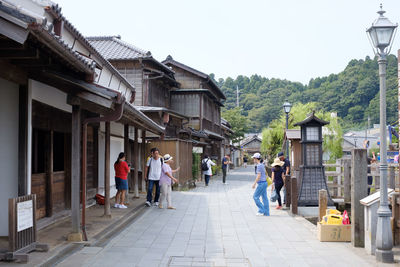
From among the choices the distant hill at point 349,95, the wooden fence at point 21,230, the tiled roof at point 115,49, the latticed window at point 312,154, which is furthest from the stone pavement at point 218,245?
the distant hill at point 349,95

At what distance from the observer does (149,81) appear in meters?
24.7

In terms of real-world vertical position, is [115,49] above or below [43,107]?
above

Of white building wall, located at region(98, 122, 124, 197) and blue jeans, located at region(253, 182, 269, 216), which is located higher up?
white building wall, located at region(98, 122, 124, 197)

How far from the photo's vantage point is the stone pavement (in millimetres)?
Result: 6645

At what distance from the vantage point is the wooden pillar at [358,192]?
313 inches

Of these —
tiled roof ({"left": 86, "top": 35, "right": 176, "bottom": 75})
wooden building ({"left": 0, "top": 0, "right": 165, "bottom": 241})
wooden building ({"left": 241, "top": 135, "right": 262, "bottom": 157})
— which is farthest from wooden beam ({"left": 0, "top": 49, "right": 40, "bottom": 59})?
wooden building ({"left": 241, "top": 135, "right": 262, "bottom": 157})

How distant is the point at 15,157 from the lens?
702 cm

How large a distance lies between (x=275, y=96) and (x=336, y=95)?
25.8 meters

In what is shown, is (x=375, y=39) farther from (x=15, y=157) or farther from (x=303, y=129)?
(x=303, y=129)

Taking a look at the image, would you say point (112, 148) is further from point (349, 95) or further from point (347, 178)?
point (349, 95)

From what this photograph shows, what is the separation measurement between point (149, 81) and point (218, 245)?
58.7ft

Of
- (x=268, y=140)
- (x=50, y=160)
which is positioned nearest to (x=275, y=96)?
(x=268, y=140)

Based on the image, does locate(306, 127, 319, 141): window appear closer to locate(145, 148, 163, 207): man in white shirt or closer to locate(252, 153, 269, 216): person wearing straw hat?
locate(252, 153, 269, 216): person wearing straw hat

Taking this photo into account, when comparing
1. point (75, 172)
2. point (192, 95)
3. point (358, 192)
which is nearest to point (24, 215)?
point (75, 172)
